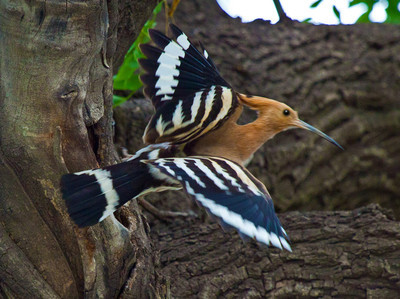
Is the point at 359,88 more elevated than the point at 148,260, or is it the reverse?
the point at 359,88

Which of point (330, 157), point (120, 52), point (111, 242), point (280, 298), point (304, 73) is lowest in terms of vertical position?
point (280, 298)

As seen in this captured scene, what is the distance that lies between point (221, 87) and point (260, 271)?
19.7 inches

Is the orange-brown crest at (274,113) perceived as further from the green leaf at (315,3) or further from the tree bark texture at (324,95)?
the green leaf at (315,3)

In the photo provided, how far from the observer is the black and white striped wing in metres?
1.03

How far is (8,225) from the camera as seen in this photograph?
1100 mm

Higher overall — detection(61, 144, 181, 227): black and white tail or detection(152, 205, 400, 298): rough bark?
detection(61, 144, 181, 227): black and white tail

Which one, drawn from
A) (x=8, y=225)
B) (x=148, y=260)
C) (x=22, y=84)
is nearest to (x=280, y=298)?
(x=148, y=260)

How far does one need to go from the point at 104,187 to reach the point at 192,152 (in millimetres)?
372

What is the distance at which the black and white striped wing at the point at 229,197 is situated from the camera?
1032mm

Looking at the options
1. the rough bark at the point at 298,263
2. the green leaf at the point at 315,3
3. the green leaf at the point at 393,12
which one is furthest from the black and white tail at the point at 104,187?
the green leaf at the point at 393,12

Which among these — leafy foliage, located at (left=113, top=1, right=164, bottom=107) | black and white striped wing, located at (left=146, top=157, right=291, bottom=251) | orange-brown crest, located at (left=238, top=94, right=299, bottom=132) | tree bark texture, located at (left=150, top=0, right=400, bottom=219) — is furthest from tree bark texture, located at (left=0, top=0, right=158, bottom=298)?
tree bark texture, located at (left=150, top=0, right=400, bottom=219)

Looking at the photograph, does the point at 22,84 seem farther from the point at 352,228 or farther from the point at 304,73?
the point at 304,73

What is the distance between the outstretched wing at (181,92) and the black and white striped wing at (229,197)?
0.17m

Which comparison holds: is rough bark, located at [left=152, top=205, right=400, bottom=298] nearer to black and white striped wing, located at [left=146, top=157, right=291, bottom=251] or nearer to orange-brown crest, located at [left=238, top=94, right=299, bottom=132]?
orange-brown crest, located at [left=238, top=94, right=299, bottom=132]
